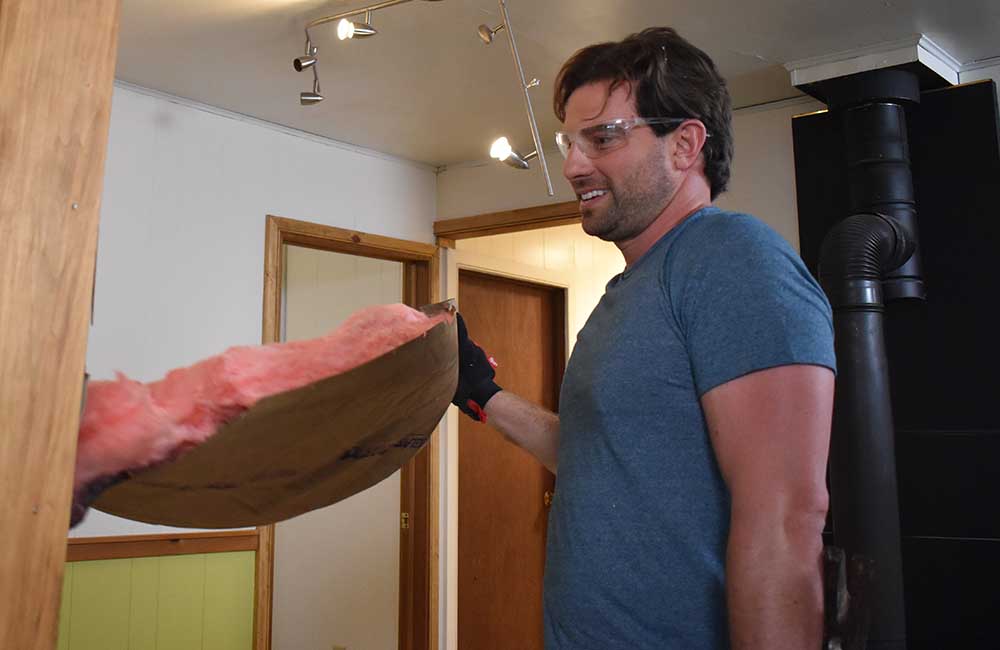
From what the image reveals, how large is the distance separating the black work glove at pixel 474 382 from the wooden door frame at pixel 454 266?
8.13ft

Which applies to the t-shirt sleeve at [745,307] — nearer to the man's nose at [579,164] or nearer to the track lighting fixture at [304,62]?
the man's nose at [579,164]

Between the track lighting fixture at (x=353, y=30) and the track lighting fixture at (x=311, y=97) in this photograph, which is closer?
the track lighting fixture at (x=353, y=30)

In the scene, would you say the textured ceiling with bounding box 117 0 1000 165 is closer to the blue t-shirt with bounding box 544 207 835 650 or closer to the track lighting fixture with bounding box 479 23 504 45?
the track lighting fixture with bounding box 479 23 504 45

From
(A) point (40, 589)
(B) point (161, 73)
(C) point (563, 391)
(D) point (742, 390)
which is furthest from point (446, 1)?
(A) point (40, 589)

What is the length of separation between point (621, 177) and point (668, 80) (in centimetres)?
15

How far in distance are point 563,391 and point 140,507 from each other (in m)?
0.65

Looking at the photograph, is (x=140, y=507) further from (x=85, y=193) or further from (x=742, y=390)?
(x=742, y=390)

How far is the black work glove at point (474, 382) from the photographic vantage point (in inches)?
57.2

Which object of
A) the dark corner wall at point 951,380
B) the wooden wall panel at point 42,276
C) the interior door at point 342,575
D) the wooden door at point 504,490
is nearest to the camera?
the wooden wall panel at point 42,276

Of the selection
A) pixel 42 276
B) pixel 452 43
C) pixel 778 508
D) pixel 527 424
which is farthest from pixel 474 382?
pixel 452 43

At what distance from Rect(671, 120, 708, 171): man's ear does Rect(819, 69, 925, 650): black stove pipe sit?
1.70m

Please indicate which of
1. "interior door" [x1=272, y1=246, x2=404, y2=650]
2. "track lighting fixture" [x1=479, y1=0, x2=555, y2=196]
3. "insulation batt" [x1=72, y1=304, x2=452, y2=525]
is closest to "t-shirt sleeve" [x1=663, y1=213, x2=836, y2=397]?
"insulation batt" [x1=72, y1=304, x2=452, y2=525]

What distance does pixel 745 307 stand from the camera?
3.24ft

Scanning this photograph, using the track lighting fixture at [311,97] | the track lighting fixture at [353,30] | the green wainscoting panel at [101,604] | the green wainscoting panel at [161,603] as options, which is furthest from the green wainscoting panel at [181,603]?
the track lighting fixture at [353,30]
